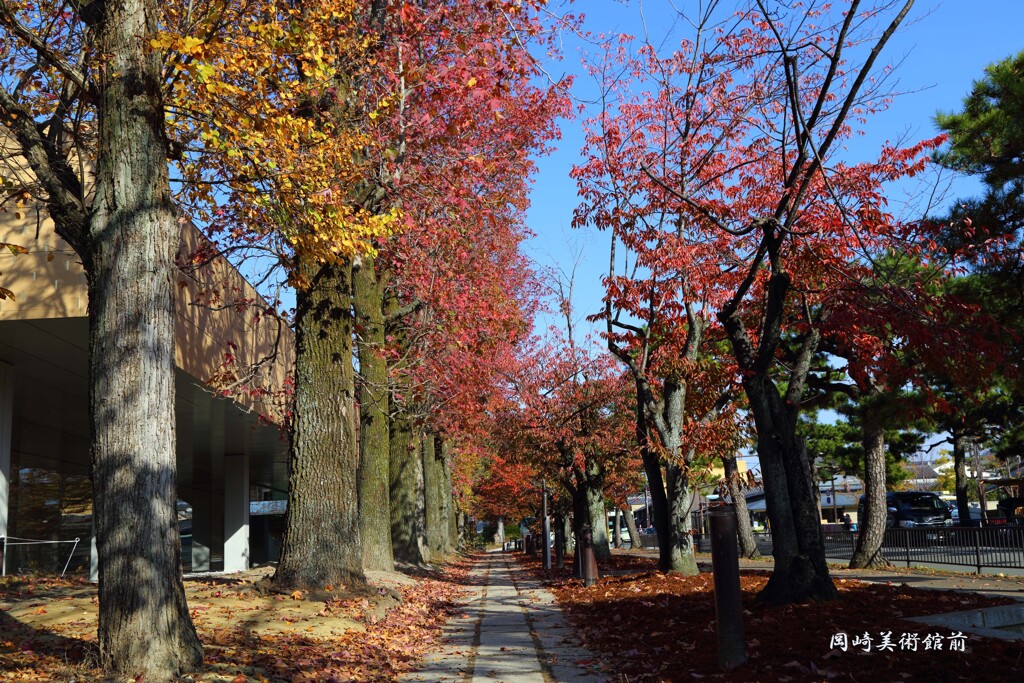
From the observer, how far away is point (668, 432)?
661 inches

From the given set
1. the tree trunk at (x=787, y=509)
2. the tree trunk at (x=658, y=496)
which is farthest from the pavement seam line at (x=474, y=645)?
the tree trunk at (x=658, y=496)

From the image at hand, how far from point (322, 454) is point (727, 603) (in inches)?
260

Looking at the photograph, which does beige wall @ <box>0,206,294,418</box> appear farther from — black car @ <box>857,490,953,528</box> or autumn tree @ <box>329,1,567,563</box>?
black car @ <box>857,490,953,528</box>

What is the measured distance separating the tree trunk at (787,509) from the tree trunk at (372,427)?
7838 mm

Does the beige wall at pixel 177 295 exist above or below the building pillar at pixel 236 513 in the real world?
above

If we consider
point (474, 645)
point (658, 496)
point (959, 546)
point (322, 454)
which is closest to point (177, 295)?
point (322, 454)

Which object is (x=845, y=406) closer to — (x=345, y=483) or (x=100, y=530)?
(x=345, y=483)

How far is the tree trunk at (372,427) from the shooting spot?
16156 millimetres

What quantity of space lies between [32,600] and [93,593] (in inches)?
43.1

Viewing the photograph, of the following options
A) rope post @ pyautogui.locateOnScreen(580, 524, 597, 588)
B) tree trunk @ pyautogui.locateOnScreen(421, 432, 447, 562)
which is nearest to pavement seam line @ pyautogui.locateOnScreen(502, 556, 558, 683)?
rope post @ pyautogui.locateOnScreen(580, 524, 597, 588)

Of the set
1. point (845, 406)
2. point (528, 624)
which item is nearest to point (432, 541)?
point (845, 406)

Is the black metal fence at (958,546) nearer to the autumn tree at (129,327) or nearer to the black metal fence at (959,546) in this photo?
the black metal fence at (959,546)

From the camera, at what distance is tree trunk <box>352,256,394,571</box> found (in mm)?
16156

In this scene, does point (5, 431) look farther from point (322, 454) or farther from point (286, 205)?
point (286, 205)
